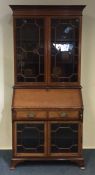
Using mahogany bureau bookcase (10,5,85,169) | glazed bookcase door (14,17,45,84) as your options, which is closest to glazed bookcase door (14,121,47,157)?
mahogany bureau bookcase (10,5,85,169)

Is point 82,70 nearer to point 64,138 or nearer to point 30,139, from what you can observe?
point 64,138

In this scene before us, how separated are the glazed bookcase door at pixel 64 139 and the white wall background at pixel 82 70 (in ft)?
2.04

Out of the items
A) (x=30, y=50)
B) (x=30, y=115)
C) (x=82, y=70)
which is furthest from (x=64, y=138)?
(x=30, y=50)

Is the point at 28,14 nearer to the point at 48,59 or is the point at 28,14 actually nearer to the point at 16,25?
the point at 16,25

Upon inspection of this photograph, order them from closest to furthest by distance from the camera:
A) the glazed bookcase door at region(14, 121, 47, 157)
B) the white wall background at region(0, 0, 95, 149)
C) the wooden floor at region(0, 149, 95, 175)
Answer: the wooden floor at region(0, 149, 95, 175), the glazed bookcase door at region(14, 121, 47, 157), the white wall background at region(0, 0, 95, 149)

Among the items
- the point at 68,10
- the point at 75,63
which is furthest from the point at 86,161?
the point at 68,10

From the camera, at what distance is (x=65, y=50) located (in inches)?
151

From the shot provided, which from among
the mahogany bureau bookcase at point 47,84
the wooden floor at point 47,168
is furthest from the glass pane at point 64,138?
the wooden floor at point 47,168

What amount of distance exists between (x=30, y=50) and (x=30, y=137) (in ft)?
3.65

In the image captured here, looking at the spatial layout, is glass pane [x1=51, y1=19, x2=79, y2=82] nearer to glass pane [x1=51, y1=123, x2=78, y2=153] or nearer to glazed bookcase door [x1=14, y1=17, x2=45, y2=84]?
glazed bookcase door [x1=14, y1=17, x2=45, y2=84]

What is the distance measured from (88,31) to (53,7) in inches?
28.3

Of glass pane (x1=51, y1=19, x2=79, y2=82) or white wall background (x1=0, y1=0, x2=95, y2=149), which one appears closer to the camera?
glass pane (x1=51, y1=19, x2=79, y2=82)

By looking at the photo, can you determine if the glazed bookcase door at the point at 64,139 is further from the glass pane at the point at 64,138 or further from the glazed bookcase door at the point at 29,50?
the glazed bookcase door at the point at 29,50

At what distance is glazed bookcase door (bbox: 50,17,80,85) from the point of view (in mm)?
3766
